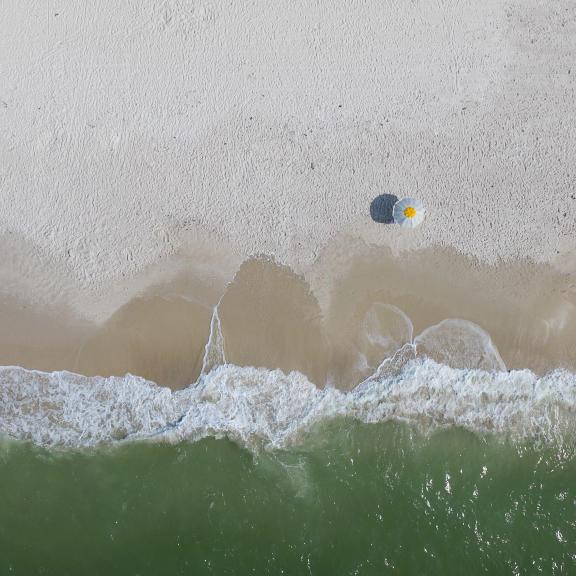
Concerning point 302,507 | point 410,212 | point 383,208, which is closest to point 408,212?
point 410,212

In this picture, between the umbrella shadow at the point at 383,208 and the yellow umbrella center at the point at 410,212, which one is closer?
the yellow umbrella center at the point at 410,212

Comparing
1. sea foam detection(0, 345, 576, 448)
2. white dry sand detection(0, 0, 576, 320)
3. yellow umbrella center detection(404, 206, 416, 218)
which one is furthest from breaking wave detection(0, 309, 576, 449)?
yellow umbrella center detection(404, 206, 416, 218)

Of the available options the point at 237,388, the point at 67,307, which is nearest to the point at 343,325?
the point at 237,388

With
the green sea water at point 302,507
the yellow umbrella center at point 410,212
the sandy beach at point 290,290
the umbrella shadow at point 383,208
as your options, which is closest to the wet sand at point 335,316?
the sandy beach at point 290,290

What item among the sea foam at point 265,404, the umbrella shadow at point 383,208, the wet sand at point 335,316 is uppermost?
the umbrella shadow at point 383,208

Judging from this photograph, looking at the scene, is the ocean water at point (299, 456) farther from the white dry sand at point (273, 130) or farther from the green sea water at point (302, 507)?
the white dry sand at point (273, 130)

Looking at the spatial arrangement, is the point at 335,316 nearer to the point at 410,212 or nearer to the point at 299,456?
the point at 410,212
